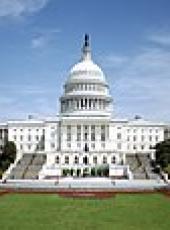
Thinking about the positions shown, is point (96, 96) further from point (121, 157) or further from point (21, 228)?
point (21, 228)

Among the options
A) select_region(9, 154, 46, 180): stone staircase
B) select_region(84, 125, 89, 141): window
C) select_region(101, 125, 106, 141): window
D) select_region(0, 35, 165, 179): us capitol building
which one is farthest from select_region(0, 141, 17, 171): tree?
select_region(101, 125, 106, 141): window

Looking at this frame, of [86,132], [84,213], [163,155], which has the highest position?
[86,132]

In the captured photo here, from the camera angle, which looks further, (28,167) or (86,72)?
(86,72)

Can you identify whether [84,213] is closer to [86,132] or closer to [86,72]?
[86,132]

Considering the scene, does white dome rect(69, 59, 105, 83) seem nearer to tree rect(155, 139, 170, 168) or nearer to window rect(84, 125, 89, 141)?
window rect(84, 125, 89, 141)

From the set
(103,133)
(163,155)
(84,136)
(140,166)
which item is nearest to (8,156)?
(84,136)

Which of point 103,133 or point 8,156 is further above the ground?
point 103,133

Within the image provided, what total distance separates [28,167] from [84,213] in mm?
60547

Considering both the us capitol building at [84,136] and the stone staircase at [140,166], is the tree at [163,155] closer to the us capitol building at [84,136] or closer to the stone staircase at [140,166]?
the stone staircase at [140,166]

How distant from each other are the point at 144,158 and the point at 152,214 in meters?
71.3

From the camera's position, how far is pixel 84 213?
119ft

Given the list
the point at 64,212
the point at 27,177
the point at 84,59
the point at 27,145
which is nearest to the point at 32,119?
the point at 27,145

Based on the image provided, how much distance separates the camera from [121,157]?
355 ft

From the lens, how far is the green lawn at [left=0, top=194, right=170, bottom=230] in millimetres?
30531
